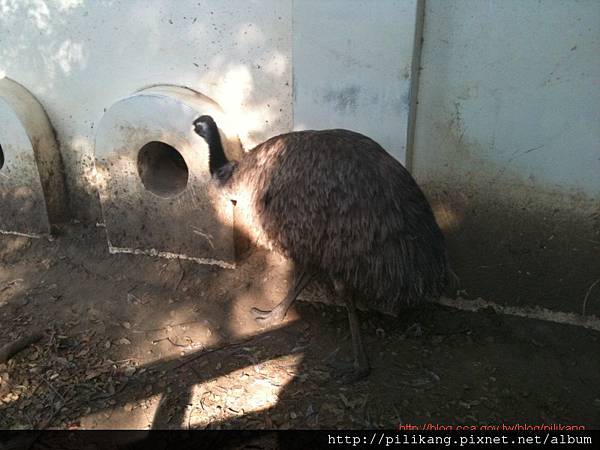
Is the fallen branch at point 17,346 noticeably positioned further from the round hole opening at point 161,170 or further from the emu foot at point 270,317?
the emu foot at point 270,317

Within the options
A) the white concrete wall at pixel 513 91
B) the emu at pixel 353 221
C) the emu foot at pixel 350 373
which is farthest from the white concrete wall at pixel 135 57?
the emu foot at pixel 350 373

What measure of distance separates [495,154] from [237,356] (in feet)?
7.39

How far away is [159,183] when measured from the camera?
182 inches

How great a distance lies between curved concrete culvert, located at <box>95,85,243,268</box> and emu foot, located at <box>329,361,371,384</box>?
4.58 ft

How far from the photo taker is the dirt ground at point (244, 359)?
304 centimetres

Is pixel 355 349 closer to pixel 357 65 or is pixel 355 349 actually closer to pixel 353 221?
pixel 353 221

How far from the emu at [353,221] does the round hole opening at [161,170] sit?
1.48 metres

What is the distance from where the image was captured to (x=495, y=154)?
3.53 meters

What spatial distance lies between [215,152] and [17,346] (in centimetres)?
194

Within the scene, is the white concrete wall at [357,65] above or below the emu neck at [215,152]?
above

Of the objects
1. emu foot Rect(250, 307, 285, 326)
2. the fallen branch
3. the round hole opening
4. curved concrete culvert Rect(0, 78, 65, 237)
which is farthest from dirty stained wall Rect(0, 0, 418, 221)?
the fallen branch

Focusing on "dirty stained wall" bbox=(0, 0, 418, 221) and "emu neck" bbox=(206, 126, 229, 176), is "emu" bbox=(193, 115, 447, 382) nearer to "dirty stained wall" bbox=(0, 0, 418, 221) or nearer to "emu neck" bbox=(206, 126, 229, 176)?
"dirty stained wall" bbox=(0, 0, 418, 221)

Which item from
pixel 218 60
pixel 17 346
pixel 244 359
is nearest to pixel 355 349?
pixel 244 359

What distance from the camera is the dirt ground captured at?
3.04m
